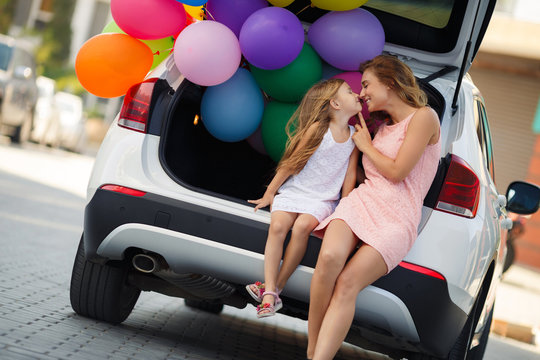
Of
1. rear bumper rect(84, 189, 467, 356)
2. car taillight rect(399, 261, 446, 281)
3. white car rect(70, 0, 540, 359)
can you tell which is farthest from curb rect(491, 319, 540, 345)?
car taillight rect(399, 261, 446, 281)

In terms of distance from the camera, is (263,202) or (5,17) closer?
(263,202)

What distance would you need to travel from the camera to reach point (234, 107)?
13.3ft

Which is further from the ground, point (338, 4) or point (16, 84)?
point (338, 4)

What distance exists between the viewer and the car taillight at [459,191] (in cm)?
360

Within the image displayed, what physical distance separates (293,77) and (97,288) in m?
1.50

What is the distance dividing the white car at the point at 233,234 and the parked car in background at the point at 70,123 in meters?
16.6

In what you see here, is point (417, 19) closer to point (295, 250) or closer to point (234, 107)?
point (234, 107)

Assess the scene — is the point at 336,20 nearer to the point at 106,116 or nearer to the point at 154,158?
the point at 154,158

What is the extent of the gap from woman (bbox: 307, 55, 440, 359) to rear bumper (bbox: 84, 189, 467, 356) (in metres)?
0.08

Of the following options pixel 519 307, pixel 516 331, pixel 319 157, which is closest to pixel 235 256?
pixel 319 157

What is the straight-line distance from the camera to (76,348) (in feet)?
12.2

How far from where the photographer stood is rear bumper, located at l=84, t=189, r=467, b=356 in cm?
349

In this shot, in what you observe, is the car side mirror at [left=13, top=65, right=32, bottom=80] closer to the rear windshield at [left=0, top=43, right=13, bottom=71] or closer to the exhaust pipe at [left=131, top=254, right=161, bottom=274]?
the rear windshield at [left=0, top=43, right=13, bottom=71]

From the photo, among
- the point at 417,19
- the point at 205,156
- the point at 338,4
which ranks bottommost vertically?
the point at 205,156
